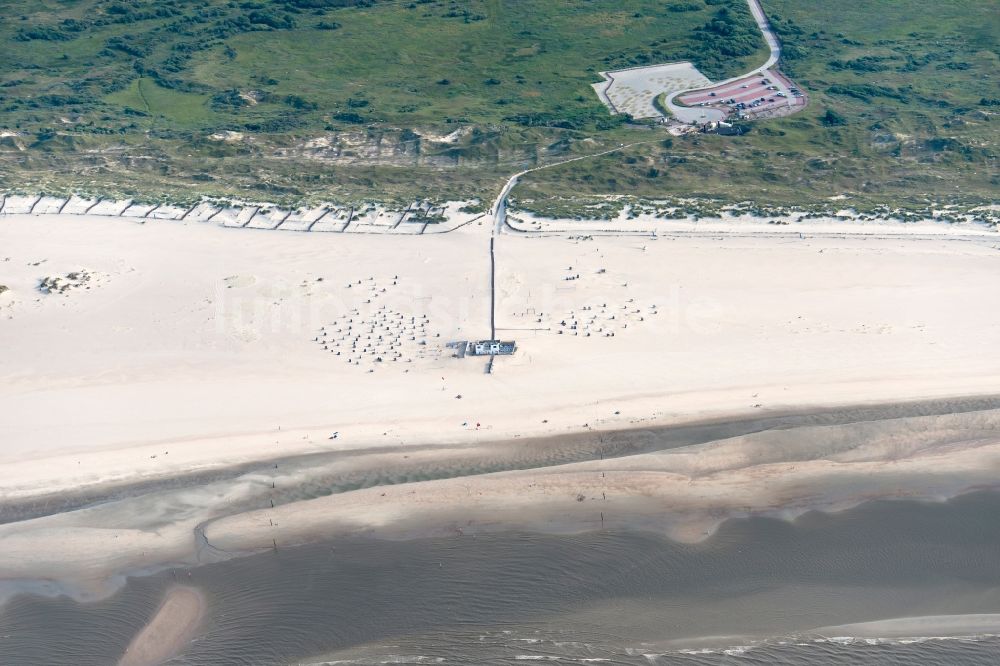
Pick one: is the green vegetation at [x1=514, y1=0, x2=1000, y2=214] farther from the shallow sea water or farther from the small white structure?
the shallow sea water

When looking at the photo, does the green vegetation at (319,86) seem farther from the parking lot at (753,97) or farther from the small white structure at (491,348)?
the small white structure at (491,348)

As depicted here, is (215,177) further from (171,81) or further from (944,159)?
(944,159)

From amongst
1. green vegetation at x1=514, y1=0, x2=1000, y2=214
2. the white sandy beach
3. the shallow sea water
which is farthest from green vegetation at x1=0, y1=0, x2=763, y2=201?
the shallow sea water

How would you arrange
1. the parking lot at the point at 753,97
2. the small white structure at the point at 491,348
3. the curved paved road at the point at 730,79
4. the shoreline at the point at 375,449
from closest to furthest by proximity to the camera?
the shoreline at the point at 375,449
the small white structure at the point at 491,348
the curved paved road at the point at 730,79
the parking lot at the point at 753,97

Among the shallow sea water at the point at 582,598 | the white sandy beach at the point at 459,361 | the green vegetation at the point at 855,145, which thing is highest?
the green vegetation at the point at 855,145

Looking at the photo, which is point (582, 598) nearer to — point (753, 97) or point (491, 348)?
point (491, 348)

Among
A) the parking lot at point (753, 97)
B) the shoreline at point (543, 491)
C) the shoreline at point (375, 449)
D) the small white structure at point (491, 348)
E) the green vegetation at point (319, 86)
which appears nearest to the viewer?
the shoreline at point (543, 491)

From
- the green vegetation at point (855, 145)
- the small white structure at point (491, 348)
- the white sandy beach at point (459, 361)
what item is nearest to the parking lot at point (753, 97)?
the green vegetation at point (855, 145)
